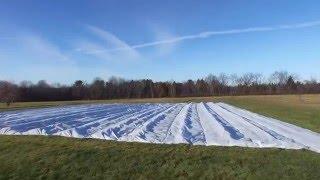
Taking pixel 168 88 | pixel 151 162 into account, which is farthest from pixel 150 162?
pixel 168 88

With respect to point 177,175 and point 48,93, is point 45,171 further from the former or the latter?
point 48,93

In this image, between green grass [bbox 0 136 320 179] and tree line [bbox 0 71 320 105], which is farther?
tree line [bbox 0 71 320 105]

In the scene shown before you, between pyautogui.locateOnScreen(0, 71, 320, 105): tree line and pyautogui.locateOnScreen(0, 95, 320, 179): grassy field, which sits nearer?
pyautogui.locateOnScreen(0, 95, 320, 179): grassy field

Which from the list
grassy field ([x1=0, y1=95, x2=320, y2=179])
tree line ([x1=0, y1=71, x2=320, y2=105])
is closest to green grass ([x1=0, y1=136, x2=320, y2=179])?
grassy field ([x1=0, y1=95, x2=320, y2=179])

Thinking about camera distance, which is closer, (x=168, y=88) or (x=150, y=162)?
(x=150, y=162)

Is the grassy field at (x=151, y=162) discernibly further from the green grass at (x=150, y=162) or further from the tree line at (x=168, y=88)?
the tree line at (x=168, y=88)

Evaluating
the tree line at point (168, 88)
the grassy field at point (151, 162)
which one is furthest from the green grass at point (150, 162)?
the tree line at point (168, 88)

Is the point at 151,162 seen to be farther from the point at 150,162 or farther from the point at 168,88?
the point at 168,88

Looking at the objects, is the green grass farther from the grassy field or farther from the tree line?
the tree line
